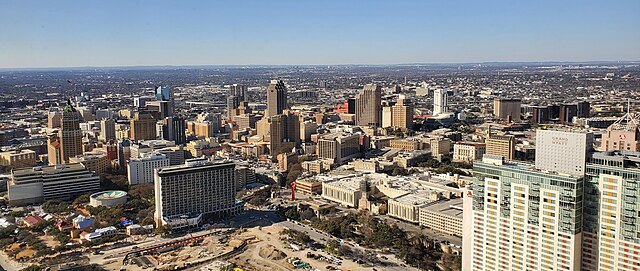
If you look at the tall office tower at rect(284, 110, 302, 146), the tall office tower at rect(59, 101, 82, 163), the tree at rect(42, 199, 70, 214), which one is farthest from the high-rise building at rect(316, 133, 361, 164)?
the tree at rect(42, 199, 70, 214)

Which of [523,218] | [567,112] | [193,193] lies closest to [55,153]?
[193,193]

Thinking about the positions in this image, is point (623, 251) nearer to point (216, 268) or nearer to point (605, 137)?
point (605, 137)

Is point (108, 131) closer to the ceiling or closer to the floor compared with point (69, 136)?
closer to the floor

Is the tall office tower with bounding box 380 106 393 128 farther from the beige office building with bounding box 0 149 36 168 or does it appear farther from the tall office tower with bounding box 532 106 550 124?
the beige office building with bounding box 0 149 36 168

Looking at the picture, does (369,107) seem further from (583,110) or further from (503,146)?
(583,110)

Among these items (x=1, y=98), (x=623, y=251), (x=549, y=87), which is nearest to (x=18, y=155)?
(x=623, y=251)

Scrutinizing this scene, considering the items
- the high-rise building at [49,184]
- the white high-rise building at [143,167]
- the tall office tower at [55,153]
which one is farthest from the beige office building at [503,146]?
the tall office tower at [55,153]

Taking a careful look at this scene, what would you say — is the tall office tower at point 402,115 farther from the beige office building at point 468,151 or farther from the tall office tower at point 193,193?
the tall office tower at point 193,193

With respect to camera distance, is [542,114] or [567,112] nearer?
[567,112]
